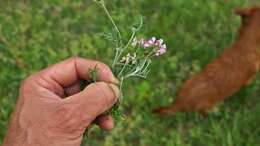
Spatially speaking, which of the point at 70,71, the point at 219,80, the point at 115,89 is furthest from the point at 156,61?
the point at 115,89

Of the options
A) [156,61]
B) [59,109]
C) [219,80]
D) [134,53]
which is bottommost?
A: [156,61]

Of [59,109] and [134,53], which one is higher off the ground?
[134,53]

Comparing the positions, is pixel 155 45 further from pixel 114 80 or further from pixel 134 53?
pixel 114 80

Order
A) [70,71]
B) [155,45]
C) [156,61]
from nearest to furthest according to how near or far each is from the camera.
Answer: [155,45] < [70,71] < [156,61]

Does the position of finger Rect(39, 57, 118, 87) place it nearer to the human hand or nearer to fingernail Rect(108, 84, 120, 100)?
the human hand

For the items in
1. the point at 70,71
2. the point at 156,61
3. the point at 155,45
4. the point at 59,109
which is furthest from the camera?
the point at 156,61

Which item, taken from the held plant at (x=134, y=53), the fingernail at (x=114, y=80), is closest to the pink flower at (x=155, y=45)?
the held plant at (x=134, y=53)
